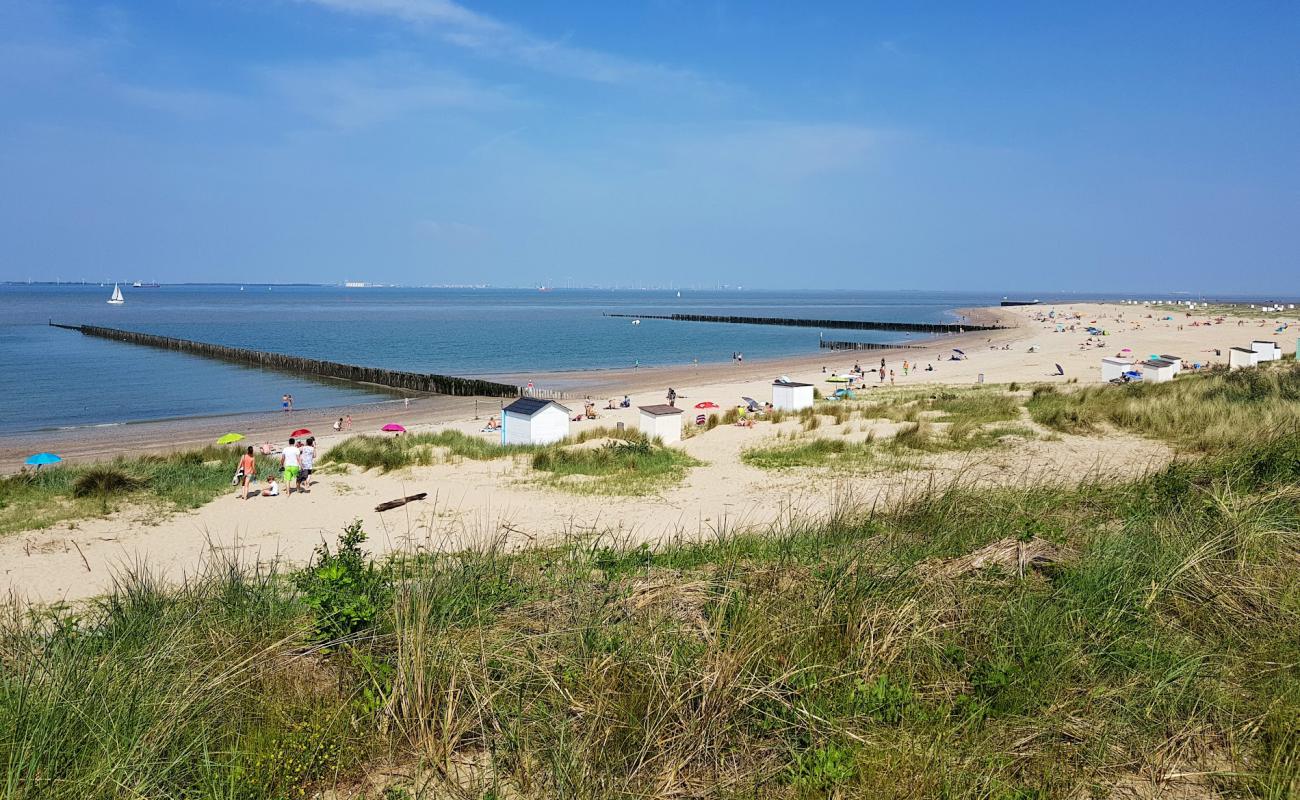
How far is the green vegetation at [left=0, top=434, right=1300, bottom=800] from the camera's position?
2982 mm

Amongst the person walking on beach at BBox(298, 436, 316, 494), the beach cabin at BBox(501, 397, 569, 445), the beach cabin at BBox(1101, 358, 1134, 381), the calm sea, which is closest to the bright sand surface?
the person walking on beach at BBox(298, 436, 316, 494)

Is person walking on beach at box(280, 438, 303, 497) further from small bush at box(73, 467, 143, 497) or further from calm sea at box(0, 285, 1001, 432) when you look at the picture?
calm sea at box(0, 285, 1001, 432)

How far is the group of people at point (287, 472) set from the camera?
14984 millimetres

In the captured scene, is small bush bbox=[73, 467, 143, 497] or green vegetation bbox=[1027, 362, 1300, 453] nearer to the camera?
green vegetation bbox=[1027, 362, 1300, 453]

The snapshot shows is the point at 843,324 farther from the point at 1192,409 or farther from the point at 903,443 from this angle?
the point at 903,443

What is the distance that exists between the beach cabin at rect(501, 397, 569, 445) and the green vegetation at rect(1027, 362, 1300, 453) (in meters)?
11.6

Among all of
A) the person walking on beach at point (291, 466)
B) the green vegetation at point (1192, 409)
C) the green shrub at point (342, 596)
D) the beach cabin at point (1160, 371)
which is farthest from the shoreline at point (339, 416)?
the green shrub at point (342, 596)

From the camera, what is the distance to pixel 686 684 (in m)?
3.37

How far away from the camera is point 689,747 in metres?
3.16

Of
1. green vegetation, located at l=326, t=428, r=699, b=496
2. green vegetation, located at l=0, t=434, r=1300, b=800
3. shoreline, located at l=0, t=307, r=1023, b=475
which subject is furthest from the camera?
shoreline, located at l=0, t=307, r=1023, b=475

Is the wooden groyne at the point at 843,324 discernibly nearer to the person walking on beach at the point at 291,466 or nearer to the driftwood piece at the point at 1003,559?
the person walking on beach at the point at 291,466

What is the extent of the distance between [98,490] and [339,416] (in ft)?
63.9

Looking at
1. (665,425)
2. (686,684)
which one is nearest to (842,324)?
(665,425)

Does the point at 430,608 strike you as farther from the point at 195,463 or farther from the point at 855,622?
the point at 195,463
